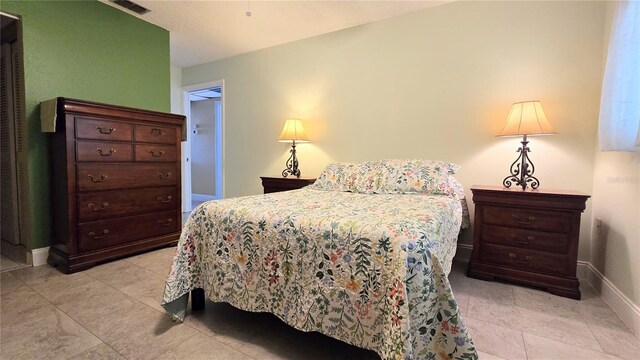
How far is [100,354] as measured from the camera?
136cm

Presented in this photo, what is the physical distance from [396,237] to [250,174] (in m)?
3.21

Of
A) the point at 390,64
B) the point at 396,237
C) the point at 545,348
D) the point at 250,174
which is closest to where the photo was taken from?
the point at 396,237

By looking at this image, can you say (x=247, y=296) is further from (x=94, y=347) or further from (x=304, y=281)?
(x=94, y=347)

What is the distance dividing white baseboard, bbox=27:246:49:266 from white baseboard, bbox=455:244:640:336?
13.4 ft

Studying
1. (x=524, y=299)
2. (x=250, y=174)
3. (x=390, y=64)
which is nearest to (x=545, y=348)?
(x=524, y=299)

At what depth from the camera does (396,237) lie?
111 centimetres

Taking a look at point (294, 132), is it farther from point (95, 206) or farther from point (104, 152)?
point (95, 206)

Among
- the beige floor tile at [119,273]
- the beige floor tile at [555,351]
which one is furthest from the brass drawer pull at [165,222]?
the beige floor tile at [555,351]

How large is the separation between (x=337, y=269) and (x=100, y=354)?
1168 millimetres

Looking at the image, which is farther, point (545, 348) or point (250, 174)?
point (250, 174)

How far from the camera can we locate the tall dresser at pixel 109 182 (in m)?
2.30

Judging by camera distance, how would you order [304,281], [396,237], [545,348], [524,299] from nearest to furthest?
1. [396,237]
2. [304,281]
3. [545,348]
4. [524,299]

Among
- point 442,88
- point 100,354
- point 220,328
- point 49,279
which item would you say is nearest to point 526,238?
point 442,88

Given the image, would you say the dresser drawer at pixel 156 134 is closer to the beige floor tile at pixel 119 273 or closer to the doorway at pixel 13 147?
the doorway at pixel 13 147
